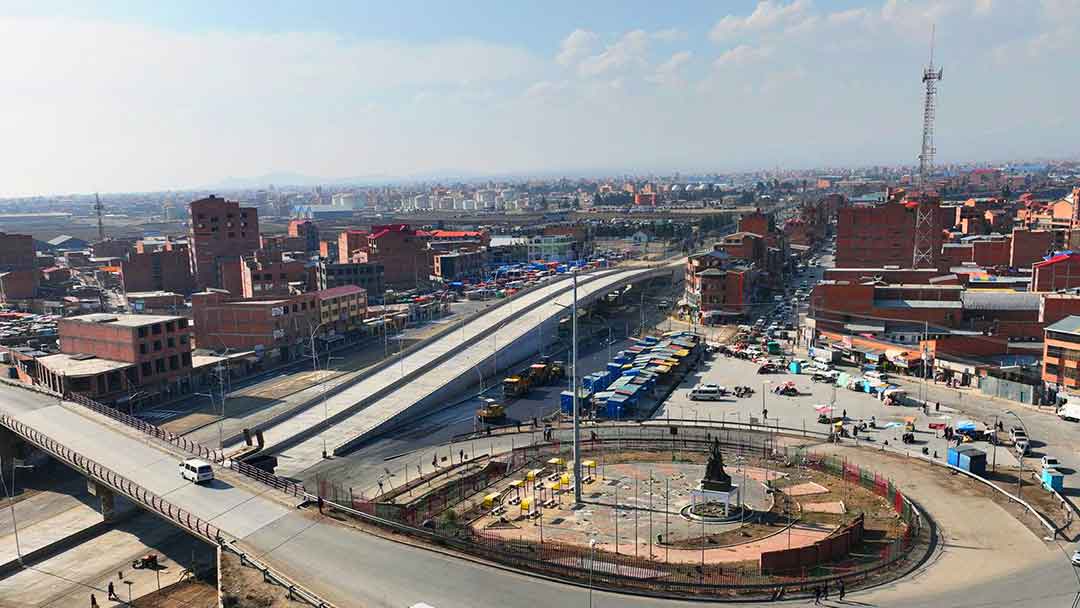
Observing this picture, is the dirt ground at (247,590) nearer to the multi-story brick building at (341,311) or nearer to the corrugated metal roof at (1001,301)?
the multi-story brick building at (341,311)

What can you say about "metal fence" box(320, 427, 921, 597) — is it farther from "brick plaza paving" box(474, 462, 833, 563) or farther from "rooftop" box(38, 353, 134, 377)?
"rooftop" box(38, 353, 134, 377)

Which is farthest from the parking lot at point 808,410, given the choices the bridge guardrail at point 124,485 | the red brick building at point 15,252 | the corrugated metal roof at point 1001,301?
the red brick building at point 15,252

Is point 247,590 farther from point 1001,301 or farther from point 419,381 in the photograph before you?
point 1001,301

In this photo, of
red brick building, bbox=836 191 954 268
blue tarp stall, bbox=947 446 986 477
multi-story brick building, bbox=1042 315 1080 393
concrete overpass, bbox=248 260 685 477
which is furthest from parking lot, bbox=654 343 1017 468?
red brick building, bbox=836 191 954 268

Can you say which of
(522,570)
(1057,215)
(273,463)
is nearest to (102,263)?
(273,463)

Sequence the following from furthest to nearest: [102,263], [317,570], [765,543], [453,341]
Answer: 1. [102,263]
2. [453,341]
3. [765,543]
4. [317,570]

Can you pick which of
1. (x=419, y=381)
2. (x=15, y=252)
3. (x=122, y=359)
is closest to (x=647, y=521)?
(x=419, y=381)

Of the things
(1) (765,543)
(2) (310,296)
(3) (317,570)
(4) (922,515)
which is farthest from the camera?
(2) (310,296)

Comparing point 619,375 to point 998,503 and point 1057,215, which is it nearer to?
point 998,503
